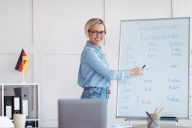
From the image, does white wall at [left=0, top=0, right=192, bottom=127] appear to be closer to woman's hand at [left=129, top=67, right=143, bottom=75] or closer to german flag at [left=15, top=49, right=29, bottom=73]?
german flag at [left=15, top=49, right=29, bottom=73]

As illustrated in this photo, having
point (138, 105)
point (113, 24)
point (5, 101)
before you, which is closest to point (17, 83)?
point (5, 101)

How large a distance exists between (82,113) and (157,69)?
197 cm

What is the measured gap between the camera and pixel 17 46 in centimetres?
456

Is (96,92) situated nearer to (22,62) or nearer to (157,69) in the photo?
(157,69)

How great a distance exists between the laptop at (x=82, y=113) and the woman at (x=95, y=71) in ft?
4.90

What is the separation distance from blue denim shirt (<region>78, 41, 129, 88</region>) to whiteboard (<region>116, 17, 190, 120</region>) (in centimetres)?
34

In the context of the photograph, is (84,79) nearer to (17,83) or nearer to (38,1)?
(17,83)

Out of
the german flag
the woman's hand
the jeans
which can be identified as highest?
the german flag

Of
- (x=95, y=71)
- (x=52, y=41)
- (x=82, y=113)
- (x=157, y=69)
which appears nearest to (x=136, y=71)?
(x=157, y=69)

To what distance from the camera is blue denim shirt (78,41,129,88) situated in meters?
3.09

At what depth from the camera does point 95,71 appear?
3141mm

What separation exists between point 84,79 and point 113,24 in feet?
5.36

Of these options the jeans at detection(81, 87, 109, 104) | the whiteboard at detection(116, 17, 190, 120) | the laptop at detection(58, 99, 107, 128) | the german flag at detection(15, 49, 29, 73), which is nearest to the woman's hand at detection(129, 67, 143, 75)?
the whiteboard at detection(116, 17, 190, 120)

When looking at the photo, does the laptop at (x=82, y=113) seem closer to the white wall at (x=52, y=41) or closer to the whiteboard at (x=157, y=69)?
the whiteboard at (x=157, y=69)
